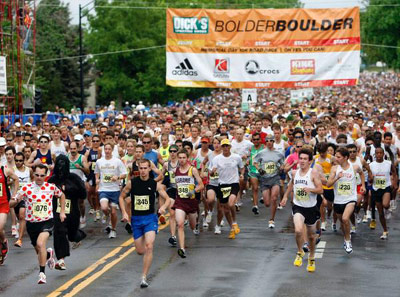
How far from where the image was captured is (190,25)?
32188 mm

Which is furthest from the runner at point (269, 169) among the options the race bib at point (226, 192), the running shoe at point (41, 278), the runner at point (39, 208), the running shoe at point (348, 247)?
the running shoe at point (41, 278)

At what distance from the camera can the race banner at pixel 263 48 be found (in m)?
32.0

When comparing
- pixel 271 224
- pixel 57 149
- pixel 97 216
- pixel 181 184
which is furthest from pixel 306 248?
pixel 57 149

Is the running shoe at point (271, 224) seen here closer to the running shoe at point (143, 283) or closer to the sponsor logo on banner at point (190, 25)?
the running shoe at point (143, 283)

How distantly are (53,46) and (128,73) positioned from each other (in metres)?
8.70

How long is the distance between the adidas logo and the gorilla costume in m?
18.4

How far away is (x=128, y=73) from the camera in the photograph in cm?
7850

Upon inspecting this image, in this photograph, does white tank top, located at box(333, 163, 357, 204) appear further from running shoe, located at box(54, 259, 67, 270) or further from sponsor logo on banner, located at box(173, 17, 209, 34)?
sponsor logo on banner, located at box(173, 17, 209, 34)

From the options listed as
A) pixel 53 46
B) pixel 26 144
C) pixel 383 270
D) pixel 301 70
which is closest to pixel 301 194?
pixel 383 270

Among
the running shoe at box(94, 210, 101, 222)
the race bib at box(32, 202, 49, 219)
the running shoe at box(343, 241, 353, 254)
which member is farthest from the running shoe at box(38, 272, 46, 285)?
the running shoe at box(94, 210, 101, 222)

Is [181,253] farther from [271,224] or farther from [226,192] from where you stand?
[271,224]

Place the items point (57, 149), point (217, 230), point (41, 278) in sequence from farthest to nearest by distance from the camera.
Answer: point (57, 149)
point (217, 230)
point (41, 278)

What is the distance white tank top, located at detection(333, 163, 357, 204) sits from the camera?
15.0 meters

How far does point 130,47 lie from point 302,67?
1804 inches
